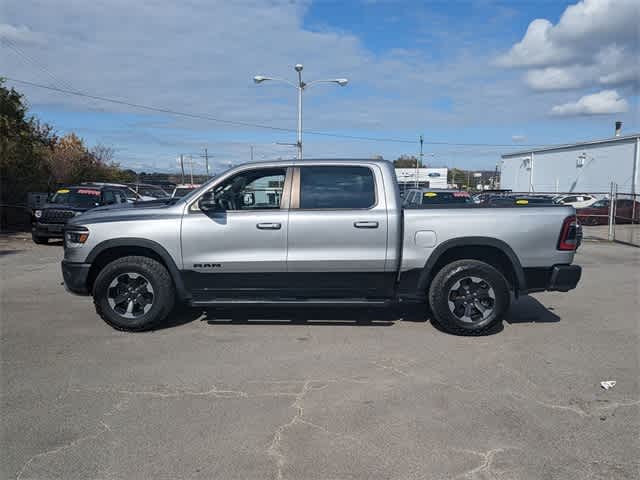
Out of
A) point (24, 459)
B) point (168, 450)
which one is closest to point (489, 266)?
point (168, 450)

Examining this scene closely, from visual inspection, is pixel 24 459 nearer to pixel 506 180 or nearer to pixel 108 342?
pixel 108 342

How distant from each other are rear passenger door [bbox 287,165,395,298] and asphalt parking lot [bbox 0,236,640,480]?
0.60m

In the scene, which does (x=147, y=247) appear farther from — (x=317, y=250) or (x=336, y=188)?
(x=336, y=188)

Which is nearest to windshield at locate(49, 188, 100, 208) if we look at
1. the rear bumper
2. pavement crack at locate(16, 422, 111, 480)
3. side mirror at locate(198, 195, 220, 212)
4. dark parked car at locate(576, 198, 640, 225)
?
side mirror at locate(198, 195, 220, 212)

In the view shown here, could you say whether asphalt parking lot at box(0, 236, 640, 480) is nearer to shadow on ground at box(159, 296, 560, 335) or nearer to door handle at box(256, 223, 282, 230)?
shadow on ground at box(159, 296, 560, 335)

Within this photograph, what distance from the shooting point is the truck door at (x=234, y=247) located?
19.1 feet

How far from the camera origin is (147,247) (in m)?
5.89

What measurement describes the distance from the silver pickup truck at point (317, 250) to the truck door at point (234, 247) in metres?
0.01

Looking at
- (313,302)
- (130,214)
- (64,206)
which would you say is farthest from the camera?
(64,206)

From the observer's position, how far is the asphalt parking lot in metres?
3.30

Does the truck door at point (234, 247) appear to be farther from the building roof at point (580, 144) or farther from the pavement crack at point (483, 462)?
the building roof at point (580, 144)

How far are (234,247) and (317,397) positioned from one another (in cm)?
219

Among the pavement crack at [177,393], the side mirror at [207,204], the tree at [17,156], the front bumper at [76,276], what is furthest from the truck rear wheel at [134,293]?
the tree at [17,156]

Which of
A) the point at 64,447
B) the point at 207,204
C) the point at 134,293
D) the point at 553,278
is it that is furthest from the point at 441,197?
the point at 64,447
